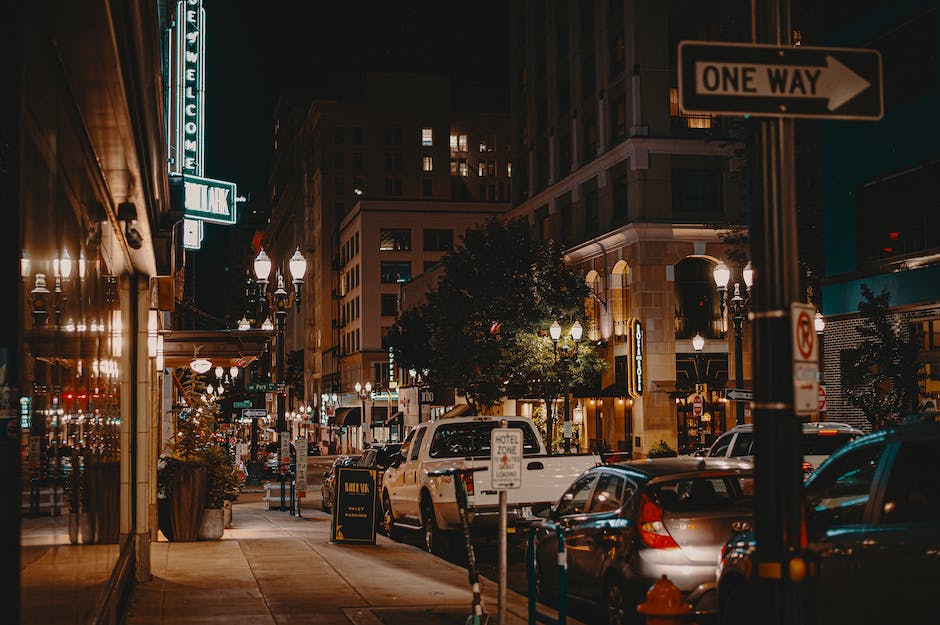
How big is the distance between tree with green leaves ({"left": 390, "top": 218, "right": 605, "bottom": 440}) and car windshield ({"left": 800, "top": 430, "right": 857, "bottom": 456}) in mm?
29061

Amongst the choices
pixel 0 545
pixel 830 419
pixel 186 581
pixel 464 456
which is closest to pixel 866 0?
pixel 830 419

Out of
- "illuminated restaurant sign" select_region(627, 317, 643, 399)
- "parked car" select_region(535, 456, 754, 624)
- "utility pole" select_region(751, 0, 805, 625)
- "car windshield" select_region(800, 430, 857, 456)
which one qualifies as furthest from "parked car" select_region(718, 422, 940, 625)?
"illuminated restaurant sign" select_region(627, 317, 643, 399)

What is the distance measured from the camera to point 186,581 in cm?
1362

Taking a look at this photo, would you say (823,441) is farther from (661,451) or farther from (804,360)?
(661,451)

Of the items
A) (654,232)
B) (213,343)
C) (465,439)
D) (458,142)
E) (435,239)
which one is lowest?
(465,439)

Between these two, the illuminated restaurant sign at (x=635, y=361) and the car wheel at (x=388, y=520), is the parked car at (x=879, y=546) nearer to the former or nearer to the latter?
the car wheel at (x=388, y=520)

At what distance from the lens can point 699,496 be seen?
1088 centimetres

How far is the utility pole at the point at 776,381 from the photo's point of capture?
5.21 metres

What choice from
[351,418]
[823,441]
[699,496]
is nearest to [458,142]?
[351,418]

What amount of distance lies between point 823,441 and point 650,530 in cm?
1063

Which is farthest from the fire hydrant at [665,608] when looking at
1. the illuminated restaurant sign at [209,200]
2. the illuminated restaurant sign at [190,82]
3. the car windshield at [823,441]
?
the car windshield at [823,441]

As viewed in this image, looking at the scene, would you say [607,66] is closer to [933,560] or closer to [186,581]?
[186,581]

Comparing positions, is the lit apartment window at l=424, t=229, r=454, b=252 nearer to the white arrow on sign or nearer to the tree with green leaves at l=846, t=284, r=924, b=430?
the tree with green leaves at l=846, t=284, r=924, b=430

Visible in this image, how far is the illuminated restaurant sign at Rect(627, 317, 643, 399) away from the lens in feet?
Result: 156
